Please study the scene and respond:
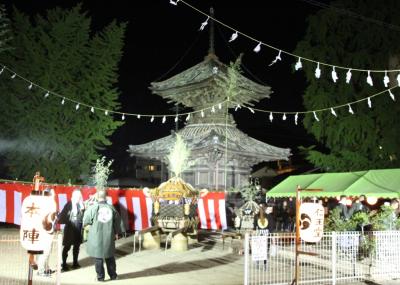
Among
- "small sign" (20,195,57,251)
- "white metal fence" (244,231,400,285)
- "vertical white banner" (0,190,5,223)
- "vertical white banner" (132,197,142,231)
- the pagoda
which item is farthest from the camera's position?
the pagoda

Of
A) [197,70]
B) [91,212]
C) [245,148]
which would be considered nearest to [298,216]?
[91,212]

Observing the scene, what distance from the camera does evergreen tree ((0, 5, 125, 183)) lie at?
23953 mm

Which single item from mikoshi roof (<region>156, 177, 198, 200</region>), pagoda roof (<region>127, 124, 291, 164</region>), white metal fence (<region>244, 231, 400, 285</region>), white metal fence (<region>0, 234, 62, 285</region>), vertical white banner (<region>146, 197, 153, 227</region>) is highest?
pagoda roof (<region>127, 124, 291, 164</region>)

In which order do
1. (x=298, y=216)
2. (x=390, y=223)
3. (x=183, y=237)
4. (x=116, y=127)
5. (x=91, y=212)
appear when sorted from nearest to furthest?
(x=298, y=216)
(x=91, y=212)
(x=390, y=223)
(x=183, y=237)
(x=116, y=127)

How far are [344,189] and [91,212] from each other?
10131mm

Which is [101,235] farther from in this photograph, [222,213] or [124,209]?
[222,213]

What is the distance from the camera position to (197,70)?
28.3 metres

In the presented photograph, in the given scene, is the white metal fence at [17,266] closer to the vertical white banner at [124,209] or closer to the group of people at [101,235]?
the group of people at [101,235]

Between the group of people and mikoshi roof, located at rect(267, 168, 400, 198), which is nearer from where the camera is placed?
the group of people

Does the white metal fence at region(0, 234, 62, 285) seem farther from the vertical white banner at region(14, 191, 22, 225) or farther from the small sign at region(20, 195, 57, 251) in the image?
the vertical white banner at region(14, 191, 22, 225)

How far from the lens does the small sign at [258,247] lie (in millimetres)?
8836

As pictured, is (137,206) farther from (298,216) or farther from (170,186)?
(298,216)

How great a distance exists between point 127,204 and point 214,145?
320 inches

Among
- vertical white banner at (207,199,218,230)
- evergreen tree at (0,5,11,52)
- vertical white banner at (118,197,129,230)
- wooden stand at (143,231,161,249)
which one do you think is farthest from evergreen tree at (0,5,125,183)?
wooden stand at (143,231,161,249)
